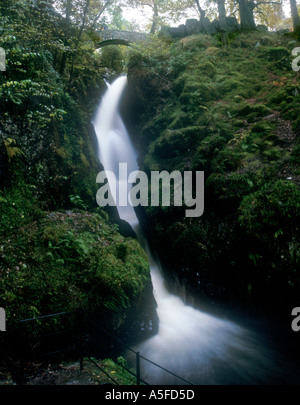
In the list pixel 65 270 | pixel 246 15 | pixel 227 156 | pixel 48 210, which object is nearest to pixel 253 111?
pixel 227 156

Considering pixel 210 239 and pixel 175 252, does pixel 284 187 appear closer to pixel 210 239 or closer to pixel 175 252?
pixel 210 239

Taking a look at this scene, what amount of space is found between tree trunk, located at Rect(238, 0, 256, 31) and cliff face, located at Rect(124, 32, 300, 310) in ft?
11.3

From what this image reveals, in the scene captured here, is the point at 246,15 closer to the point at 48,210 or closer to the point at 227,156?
the point at 227,156

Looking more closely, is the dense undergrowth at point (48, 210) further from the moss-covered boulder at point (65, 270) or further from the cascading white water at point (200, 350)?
the cascading white water at point (200, 350)

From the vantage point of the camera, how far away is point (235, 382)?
4.83 meters

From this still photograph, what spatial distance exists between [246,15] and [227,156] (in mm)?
14321

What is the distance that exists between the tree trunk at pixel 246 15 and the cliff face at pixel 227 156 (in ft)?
11.3

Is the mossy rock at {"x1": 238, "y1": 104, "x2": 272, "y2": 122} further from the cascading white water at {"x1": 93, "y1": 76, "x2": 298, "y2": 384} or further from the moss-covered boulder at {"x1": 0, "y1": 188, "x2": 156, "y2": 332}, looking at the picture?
the cascading white water at {"x1": 93, "y1": 76, "x2": 298, "y2": 384}

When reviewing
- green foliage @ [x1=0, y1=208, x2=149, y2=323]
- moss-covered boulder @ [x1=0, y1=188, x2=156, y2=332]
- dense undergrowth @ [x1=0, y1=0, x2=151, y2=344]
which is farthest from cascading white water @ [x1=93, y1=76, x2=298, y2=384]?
green foliage @ [x1=0, y1=208, x2=149, y2=323]

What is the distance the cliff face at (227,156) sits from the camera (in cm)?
535

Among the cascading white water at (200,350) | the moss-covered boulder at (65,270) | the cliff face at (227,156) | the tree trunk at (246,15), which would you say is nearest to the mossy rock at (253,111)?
the cliff face at (227,156)

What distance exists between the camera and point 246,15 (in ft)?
51.2

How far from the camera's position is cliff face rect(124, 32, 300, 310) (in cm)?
535
